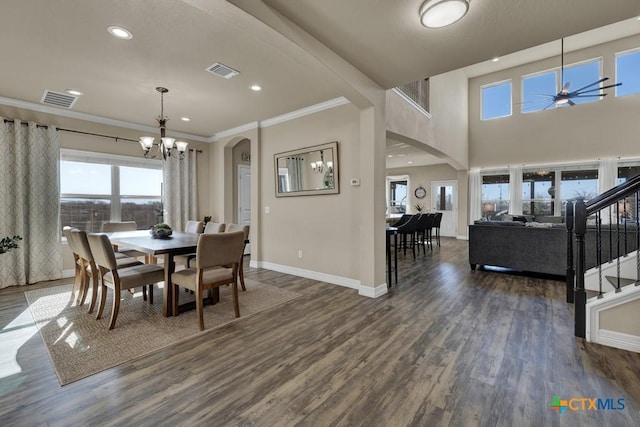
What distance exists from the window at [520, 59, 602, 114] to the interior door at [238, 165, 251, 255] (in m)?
7.87

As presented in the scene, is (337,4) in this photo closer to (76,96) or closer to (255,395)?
(255,395)

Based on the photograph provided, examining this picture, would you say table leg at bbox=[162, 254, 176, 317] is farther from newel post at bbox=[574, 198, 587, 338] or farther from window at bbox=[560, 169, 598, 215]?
window at bbox=[560, 169, 598, 215]

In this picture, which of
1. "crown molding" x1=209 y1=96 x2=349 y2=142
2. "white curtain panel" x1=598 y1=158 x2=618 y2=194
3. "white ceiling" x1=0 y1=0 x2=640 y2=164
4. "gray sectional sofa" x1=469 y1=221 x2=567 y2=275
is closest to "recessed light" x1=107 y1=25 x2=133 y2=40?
"white ceiling" x1=0 y1=0 x2=640 y2=164

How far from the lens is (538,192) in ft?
27.6

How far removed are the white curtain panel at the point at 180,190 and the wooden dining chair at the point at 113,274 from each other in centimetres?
289

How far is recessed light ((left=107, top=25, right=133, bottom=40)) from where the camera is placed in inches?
97.5

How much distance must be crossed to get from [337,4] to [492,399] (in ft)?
9.56

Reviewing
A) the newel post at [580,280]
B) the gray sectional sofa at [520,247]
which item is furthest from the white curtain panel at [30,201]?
the gray sectional sofa at [520,247]

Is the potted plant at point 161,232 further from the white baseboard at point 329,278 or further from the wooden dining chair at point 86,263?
the white baseboard at point 329,278

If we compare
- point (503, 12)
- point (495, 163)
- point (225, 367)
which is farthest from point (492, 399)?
point (495, 163)

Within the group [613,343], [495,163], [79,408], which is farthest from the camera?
Result: [495,163]

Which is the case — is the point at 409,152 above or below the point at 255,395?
above

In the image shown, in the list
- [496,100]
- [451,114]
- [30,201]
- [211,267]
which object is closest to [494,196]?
[496,100]

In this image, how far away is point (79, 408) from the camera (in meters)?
1.66
